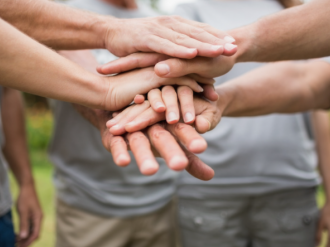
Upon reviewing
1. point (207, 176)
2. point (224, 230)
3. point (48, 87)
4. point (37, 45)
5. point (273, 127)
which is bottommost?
point (224, 230)


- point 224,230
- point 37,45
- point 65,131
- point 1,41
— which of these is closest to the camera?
point 1,41

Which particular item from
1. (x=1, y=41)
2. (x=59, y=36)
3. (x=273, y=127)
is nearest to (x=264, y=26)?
(x=273, y=127)

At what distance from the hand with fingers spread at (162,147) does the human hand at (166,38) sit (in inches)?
9.5

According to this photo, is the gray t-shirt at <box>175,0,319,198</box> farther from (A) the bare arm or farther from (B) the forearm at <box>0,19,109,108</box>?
(B) the forearm at <box>0,19,109,108</box>

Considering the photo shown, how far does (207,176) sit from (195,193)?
790mm

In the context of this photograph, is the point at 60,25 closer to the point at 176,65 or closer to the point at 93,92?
the point at 93,92

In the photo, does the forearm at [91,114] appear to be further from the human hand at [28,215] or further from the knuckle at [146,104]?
the human hand at [28,215]

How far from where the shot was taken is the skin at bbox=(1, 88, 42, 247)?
1821 millimetres

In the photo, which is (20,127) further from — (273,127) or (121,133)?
(273,127)

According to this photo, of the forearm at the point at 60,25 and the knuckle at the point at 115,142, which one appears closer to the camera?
the knuckle at the point at 115,142

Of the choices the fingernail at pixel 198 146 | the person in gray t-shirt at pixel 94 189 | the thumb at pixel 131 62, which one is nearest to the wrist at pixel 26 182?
the person in gray t-shirt at pixel 94 189

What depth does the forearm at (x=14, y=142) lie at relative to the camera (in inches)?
74.1

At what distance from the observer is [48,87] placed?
3.59 ft

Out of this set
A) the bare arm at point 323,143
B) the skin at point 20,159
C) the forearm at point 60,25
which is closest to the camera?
the forearm at point 60,25
